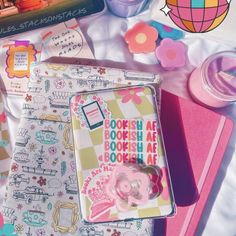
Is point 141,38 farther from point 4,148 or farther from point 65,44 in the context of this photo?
point 4,148

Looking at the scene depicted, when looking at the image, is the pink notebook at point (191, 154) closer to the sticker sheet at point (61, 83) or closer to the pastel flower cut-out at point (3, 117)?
the sticker sheet at point (61, 83)

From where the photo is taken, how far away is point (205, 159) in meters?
0.64

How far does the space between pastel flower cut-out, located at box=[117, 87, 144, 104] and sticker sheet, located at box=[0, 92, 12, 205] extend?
7.5 inches

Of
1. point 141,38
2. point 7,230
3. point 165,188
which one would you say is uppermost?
point 141,38

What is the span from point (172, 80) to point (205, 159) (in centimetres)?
14

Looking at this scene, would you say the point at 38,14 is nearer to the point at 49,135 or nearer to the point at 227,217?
the point at 49,135

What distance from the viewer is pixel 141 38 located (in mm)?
683

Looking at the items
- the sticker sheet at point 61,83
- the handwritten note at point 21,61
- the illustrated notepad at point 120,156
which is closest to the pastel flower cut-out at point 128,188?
the illustrated notepad at point 120,156

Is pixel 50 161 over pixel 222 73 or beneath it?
beneath

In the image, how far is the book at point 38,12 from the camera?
2.12ft

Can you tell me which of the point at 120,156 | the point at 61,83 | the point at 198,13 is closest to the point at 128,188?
the point at 120,156

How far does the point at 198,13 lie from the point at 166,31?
57 mm

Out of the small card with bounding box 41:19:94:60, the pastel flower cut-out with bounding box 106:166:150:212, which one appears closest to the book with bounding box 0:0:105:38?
the small card with bounding box 41:19:94:60

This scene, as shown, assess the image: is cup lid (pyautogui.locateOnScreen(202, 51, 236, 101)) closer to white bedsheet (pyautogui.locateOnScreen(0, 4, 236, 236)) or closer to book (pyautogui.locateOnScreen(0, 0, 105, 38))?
white bedsheet (pyautogui.locateOnScreen(0, 4, 236, 236))
